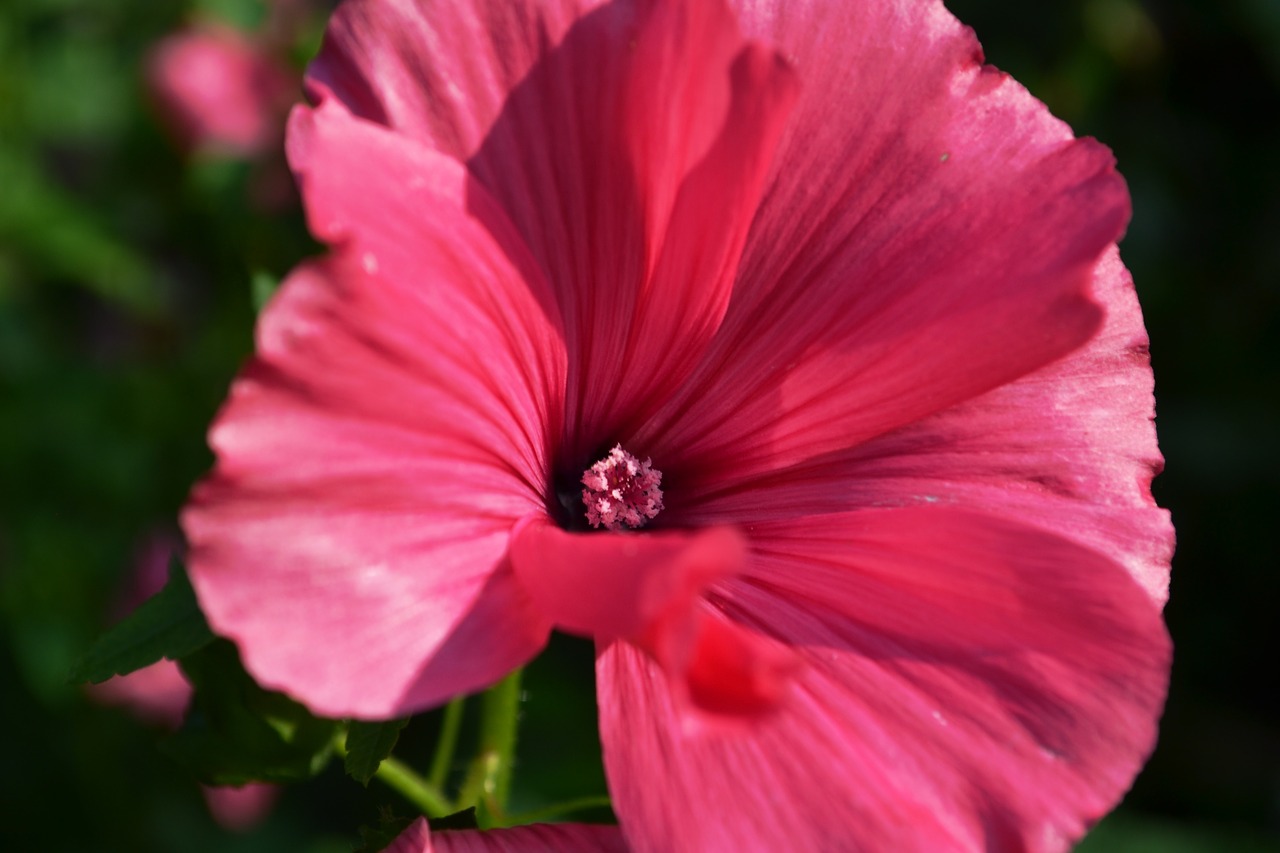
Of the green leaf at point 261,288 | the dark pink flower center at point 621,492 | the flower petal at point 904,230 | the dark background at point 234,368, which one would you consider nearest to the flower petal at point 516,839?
the dark pink flower center at point 621,492

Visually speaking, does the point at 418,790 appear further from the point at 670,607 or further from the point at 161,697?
the point at 161,697

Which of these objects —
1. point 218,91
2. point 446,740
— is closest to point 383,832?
point 446,740

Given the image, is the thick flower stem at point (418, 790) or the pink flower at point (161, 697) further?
the pink flower at point (161, 697)

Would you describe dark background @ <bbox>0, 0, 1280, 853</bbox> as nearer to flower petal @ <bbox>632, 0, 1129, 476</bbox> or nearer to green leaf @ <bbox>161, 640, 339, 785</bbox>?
green leaf @ <bbox>161, 640, 339, 785</bbox>

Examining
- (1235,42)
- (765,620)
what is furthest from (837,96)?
(1235,42)

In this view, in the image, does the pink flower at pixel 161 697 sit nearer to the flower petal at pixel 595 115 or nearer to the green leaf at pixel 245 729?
the green leaf at pixel 245 729

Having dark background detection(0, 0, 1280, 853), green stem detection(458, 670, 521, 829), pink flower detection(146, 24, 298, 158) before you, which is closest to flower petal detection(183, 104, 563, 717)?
green stem detection(458, 670, 521, 829)
